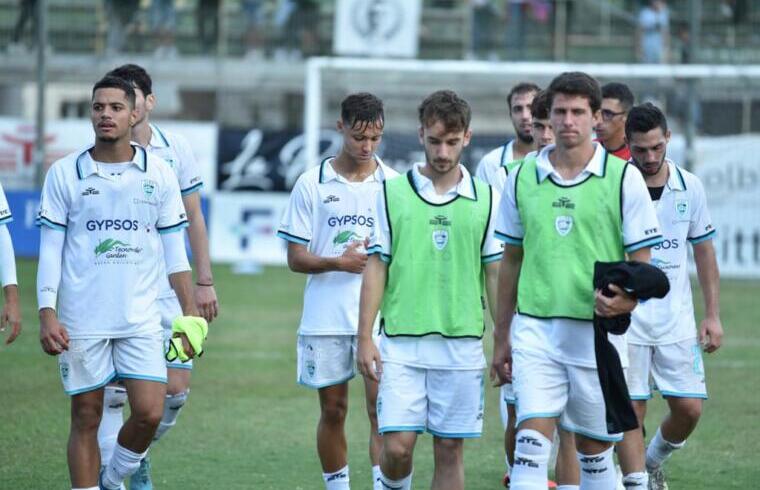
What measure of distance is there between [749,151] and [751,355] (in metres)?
8.21

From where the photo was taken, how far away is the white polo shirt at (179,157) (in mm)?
8773

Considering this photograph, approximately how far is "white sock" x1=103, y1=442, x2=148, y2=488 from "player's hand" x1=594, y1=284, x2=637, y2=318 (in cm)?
281

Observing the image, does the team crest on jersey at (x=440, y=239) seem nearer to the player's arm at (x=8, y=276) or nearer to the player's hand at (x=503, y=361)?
the player's hand at (x=503, y=361)

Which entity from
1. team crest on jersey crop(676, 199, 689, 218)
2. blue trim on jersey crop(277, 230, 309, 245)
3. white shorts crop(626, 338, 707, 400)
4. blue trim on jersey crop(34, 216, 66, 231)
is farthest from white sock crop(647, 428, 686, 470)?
blue trim on jersey crop(34, 216, 66, 231)

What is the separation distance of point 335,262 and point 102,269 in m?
1.32

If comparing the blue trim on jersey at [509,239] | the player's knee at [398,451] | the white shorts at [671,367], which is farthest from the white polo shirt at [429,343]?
the white shorts at [671,367]

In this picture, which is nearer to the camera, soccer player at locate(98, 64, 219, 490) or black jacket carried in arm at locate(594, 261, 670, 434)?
black jacket carried in arm at locate(594, 261, 670, 434)

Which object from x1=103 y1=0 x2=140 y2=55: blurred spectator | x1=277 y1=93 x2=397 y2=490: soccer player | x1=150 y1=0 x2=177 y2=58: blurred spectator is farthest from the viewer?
x1=150 y1=0 x2=177 y2=58: blurred spectator

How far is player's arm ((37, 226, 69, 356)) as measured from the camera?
7.21 meters

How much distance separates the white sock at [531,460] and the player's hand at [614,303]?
2.17 ft

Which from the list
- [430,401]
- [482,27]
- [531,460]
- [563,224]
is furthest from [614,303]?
[482,27]

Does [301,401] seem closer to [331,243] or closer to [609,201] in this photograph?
[331,243]

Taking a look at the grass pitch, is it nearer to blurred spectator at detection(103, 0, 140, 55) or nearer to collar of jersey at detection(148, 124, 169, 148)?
collar of jersey at detection(148, 124, 169, 148)

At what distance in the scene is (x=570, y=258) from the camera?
661 centimetres
